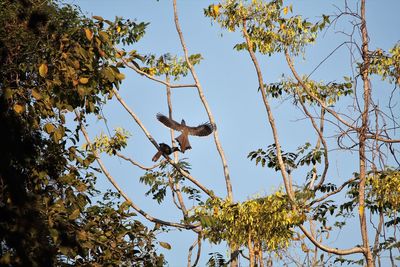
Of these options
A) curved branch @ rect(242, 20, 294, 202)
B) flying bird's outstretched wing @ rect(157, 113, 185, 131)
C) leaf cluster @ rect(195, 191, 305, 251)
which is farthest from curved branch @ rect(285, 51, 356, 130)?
flying bird's outstretched wing @ rect(157, 113, 185, 131)

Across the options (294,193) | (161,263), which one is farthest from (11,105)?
(294,193)

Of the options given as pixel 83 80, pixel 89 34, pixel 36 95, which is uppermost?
pixel 89 34

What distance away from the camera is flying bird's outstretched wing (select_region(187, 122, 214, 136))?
10688 mm

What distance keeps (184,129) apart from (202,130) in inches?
12.5

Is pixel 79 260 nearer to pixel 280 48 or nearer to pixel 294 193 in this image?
pixel 294 193

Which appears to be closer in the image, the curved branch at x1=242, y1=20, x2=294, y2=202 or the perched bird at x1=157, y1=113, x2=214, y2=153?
the curved branch at x1=242, y1=20, x2=294, y2=202

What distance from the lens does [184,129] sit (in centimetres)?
1070

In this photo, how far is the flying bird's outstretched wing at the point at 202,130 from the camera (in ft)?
35.1

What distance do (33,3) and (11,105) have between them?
1579 millimetres

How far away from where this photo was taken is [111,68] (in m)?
5.70

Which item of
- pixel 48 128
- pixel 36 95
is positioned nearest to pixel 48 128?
pixel 48 128

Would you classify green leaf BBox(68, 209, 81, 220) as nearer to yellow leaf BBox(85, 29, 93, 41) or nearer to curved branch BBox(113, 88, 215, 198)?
yellow leaf BBox(85, 29, 93, 41)

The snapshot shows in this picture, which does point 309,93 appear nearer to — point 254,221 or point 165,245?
point 254,221

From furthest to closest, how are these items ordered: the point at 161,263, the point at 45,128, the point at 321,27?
the point at 321,27, the point at 161,263, the point at 45,128
